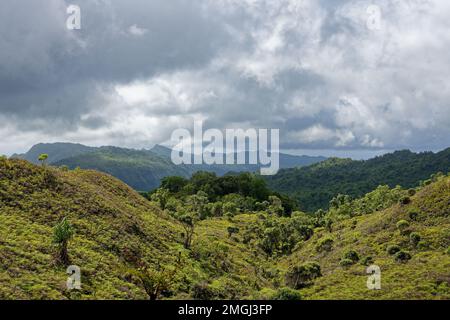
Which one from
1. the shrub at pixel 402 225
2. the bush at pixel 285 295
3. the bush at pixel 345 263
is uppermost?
the shrub at pixel 402 225

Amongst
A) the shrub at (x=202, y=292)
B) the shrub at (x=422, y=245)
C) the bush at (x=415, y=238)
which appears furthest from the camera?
the bush at (x=415, y=238)

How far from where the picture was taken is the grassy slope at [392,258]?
105 ft

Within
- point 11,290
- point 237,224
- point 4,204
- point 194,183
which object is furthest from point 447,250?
point 194,183

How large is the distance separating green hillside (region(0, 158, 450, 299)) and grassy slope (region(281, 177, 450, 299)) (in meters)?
0.12

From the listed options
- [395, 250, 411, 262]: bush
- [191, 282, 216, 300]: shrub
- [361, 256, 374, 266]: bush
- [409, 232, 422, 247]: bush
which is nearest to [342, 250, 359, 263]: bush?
[361, 256, 374, 266]: bush

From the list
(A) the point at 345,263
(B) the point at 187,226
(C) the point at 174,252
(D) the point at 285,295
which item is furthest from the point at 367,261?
(B) the point at 187,226

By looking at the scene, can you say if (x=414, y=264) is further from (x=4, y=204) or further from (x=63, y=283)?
(x=4, y=204)

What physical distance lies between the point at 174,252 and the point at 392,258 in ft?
76.2

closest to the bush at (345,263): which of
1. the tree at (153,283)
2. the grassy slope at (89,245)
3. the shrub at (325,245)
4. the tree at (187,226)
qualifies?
the grassy slope at (89,245)

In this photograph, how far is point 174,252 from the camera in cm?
4641

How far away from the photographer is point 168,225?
190 ft

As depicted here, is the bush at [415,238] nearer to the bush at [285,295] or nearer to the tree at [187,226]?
the bush at [285,295]

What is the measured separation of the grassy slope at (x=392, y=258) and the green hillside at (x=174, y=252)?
120 mm
